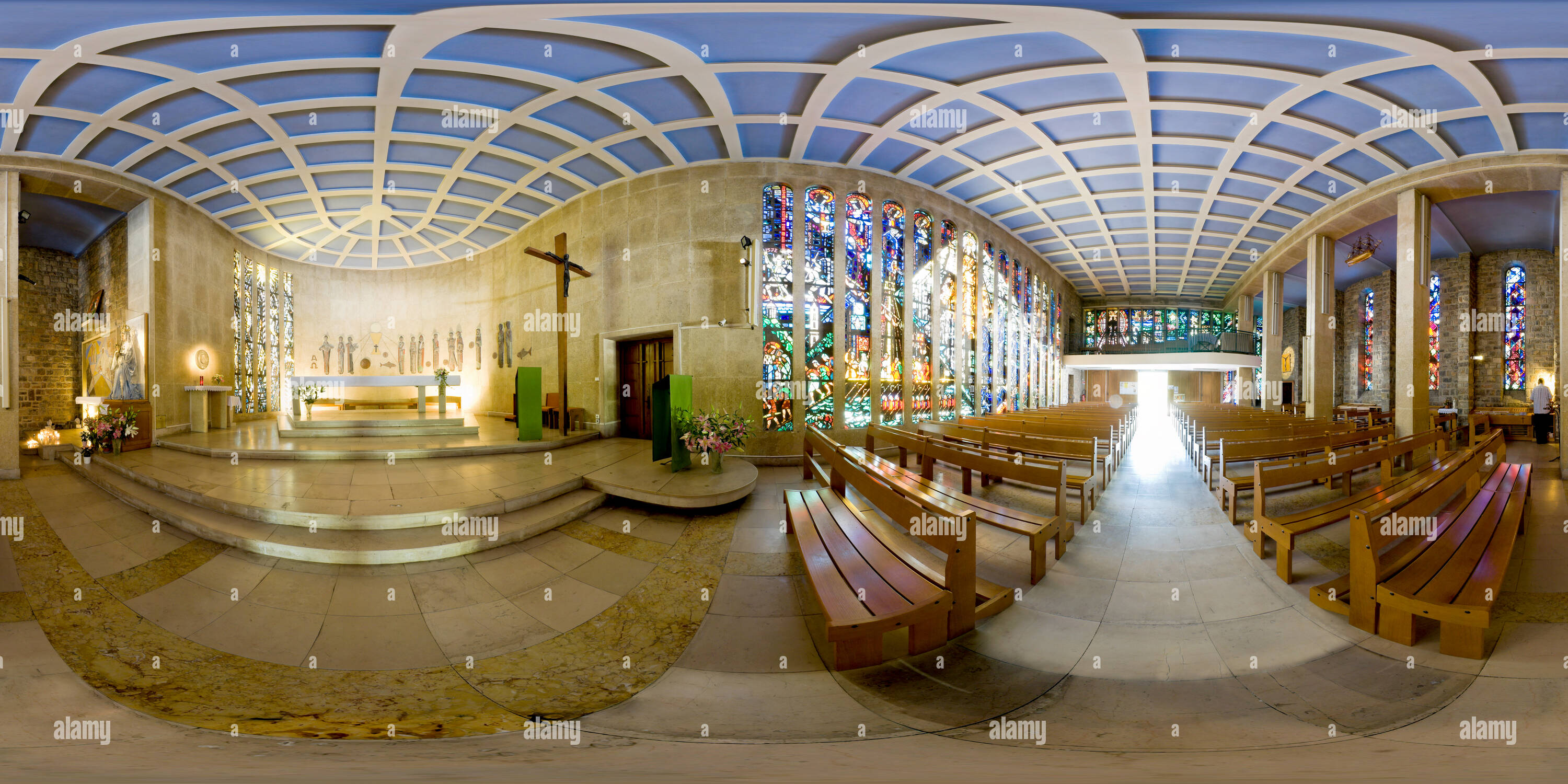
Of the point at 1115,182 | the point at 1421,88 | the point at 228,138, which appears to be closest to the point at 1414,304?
the point at 1421,88

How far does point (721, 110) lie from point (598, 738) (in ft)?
26.6

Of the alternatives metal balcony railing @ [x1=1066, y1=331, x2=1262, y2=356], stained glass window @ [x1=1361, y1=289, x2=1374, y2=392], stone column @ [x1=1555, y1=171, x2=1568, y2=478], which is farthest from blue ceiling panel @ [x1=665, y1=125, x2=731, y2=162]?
stained glass window @ [x1=1361, y1=289, x2=1374, y2=392]

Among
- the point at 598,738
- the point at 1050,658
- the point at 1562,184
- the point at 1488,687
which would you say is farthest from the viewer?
the point at 1562,184

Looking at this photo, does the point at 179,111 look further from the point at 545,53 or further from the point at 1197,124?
the point at 1197,124

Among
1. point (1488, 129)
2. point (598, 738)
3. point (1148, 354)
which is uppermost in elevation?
point (1488, 129)

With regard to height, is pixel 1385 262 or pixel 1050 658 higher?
pixel 1385 262

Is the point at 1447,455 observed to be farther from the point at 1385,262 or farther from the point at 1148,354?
the point at 1148,354

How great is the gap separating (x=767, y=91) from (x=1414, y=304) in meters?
12.5

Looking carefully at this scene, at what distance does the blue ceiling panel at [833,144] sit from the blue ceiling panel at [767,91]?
88 centimetres

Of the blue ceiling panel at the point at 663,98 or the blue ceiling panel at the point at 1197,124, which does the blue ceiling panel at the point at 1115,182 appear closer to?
the blue ceiling panel at the point at 1197,124

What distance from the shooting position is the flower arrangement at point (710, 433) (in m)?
6.75

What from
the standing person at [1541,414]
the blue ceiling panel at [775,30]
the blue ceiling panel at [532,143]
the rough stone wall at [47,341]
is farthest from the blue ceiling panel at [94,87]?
the standing person at [1541,414]

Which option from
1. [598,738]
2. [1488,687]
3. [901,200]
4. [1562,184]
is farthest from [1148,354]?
[598,738]

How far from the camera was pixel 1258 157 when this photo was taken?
9.77 metres
